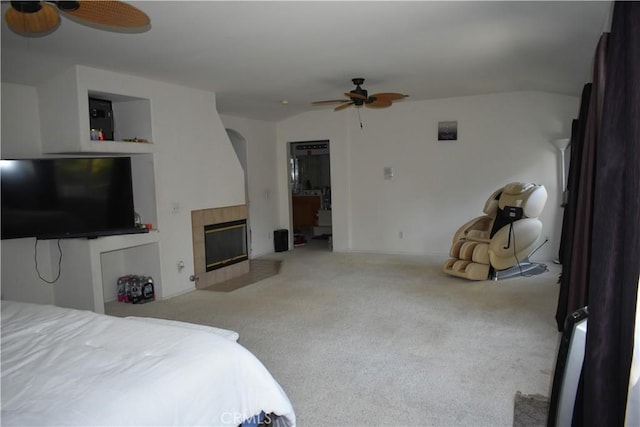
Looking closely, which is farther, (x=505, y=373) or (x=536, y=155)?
(x=536, y=155)

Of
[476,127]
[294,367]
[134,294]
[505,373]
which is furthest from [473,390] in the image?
[476,127]

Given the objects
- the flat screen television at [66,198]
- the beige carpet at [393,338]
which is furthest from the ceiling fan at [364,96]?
the flat screen television at [66,198]

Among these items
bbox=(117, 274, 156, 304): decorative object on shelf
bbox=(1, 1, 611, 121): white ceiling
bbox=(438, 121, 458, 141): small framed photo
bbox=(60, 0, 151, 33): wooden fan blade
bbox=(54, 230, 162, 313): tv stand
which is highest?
bbox=(1, 1, 611, 121): white ceiling

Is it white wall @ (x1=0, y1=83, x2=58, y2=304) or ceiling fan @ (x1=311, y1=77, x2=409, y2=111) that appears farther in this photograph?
ceiling fan @ (x1=311, y1=77, x2=409, y2=111)

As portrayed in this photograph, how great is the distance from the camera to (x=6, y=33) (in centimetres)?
321

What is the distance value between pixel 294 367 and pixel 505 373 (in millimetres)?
1545

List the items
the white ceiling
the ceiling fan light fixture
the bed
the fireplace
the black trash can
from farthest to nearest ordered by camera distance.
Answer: the black trash can → the fireplace → the white ceiling → the ceiling fan light fixture → the bed

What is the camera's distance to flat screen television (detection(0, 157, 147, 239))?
414 cm

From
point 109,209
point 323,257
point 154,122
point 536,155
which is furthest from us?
point 323,257

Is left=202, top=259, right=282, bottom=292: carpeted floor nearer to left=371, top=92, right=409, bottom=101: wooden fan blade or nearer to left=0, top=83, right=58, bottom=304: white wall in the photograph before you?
left=0, top=83, right=58, bottom=304: white wall

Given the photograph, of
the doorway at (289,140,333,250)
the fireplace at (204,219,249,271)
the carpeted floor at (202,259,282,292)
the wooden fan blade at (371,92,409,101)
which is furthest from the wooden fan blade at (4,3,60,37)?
the doorway at (289,140,333,250)

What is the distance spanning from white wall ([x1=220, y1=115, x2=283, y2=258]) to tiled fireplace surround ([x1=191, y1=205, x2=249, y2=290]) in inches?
55.6

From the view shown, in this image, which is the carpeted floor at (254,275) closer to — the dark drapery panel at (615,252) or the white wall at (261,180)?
the white wall at (261,180)

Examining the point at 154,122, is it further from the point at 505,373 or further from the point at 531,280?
the point at 531,280
